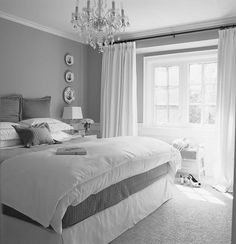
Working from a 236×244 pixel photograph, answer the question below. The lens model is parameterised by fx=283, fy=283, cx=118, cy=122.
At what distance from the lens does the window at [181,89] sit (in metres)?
4.90

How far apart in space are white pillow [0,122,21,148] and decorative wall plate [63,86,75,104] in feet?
6.02

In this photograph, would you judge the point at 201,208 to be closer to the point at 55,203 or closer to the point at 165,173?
the point at 165,173

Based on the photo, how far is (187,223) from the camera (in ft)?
9.34

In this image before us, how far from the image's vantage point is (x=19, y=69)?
421 cm

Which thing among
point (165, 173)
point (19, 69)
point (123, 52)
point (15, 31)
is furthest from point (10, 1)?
point (165, 173)

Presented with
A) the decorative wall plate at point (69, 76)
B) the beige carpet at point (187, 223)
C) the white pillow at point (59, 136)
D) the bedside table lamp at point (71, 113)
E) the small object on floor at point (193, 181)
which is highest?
the decorative wall plate at point (69, 76)

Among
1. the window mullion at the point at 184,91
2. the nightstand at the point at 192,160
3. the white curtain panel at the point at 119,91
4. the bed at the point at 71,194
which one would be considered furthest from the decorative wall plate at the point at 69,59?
the bed at the point at 71,194

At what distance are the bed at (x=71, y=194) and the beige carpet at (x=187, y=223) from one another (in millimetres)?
161

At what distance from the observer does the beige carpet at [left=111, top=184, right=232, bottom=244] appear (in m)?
2.50

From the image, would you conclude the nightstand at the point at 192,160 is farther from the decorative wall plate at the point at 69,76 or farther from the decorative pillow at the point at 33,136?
the decorative wall plate at the point at 69,76

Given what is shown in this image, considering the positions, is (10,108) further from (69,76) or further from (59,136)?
(69,76)

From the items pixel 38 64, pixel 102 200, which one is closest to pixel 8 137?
pixel 102 200

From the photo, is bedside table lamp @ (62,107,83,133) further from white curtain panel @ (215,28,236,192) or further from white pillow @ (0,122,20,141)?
white curtain panel @ (215,28,236,192)

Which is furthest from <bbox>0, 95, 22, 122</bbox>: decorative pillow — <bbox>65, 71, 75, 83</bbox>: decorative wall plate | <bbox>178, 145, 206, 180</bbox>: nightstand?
<bbox>178, 145, 206, 180</bbox>: nightstand
